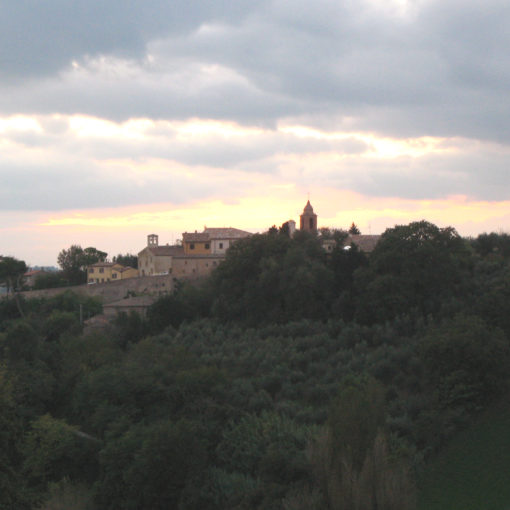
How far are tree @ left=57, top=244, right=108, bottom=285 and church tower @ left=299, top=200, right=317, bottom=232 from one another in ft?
68.8

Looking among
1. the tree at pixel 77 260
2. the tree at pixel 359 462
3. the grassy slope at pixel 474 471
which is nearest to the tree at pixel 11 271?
the tree at pixel 77 260

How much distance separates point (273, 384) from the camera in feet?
80.3

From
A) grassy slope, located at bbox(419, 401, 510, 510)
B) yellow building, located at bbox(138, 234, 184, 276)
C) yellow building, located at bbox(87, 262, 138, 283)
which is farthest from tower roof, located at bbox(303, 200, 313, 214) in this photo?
grassy slope, located at bbox(419, 401, 510, 510)

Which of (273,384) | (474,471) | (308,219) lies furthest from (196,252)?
(474,471)

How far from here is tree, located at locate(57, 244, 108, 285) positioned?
5947cm

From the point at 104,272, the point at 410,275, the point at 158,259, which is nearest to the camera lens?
the point at 410,275

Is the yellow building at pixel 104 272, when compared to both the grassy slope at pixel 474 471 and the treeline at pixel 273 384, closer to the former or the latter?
the treeline at pixel 273 384

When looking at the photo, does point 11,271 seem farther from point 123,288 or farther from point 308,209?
point 308,209

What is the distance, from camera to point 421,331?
Answer: 26.1 meters

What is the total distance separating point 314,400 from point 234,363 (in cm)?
491

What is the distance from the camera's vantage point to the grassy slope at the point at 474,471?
16.3 meters

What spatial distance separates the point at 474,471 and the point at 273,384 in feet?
28.3

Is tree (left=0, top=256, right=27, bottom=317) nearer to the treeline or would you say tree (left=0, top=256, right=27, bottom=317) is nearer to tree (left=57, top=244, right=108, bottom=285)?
tree (left=57, top=244, right=108, bottom=285)

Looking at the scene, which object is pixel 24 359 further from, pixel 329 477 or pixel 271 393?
pixel 329 477
